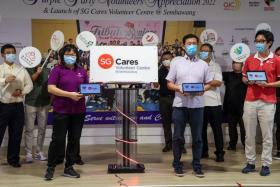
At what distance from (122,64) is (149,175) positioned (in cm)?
121

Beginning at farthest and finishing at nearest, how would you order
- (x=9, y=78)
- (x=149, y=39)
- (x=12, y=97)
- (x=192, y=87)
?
(x=149, y=39)
(x=12, y=97)
(x=9, y=78)
(x=192, y=87)

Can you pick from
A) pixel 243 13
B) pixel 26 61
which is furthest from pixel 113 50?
pixel 243 13

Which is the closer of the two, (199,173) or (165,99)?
(199,173)

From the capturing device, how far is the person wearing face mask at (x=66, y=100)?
4.05m

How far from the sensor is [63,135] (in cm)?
412

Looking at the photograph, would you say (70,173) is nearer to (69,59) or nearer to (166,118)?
(69,59)

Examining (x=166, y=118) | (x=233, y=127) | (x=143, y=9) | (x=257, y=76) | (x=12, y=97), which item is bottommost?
(x=233, y=127)

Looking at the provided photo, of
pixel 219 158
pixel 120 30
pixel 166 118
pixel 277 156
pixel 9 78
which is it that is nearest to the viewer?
pixel 9 78

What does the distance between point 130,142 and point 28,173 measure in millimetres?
1164

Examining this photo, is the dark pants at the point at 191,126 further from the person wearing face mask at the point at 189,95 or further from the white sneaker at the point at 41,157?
the white sneaker at the point at 41,157

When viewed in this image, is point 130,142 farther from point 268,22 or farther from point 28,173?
point 268,22

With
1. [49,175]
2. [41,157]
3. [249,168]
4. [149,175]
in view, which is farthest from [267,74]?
[41,157]

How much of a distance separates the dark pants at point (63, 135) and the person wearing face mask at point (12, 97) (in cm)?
81

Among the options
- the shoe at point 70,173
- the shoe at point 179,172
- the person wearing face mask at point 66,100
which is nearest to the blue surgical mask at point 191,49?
the person wearing face mask at point 66,100
